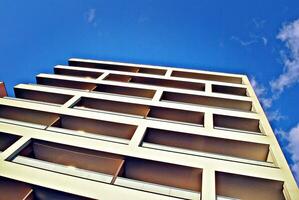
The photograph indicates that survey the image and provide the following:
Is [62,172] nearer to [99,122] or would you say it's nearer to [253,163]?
[99,122]

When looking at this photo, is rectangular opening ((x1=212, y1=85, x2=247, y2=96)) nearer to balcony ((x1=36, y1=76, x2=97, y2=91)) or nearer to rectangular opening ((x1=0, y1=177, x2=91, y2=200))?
balcony ((x1=36, y1=76, x2=97, y2=91))

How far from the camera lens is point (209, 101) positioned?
1884 cm

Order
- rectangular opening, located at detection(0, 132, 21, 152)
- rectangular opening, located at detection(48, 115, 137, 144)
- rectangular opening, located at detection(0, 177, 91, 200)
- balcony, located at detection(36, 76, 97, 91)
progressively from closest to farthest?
rectangular opening, located at detection(0, 177, 91, 200)
rectangular opening, located at detection(0, 132, 21, 152)
rectangular opening, located at detection(48, 115, 137, 144)
balcony, located at detection(36, 76, 97, 91)

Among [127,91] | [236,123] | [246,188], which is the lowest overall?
[246,188]

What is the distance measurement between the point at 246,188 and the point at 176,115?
640cm

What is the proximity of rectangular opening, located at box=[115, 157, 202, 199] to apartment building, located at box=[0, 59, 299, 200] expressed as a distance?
0.04 m

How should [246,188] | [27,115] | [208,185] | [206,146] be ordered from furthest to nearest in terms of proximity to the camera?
1. [27,115]
2. [206,146]
3. [246,188]
4. [208,185]

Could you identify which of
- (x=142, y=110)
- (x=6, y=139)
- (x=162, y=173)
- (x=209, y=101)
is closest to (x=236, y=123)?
(x=209, y=101)

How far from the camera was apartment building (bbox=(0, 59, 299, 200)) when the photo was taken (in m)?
10.9

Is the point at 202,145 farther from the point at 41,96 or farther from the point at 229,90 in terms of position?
the point at 41,96

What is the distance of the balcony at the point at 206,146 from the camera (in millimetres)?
13625

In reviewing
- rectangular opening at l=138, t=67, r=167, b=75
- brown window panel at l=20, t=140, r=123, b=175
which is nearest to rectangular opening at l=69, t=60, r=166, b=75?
rectangular opening at l=138, t=67, r=167, b=75

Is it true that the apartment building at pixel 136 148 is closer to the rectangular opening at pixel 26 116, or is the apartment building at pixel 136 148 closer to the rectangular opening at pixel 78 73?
the rectangular opening at pixel 26 116

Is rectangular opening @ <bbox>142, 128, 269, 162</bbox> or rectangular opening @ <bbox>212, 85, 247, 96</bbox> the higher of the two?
rectangular opening @ <bbox>212, 85, 247, 96</bbox>
